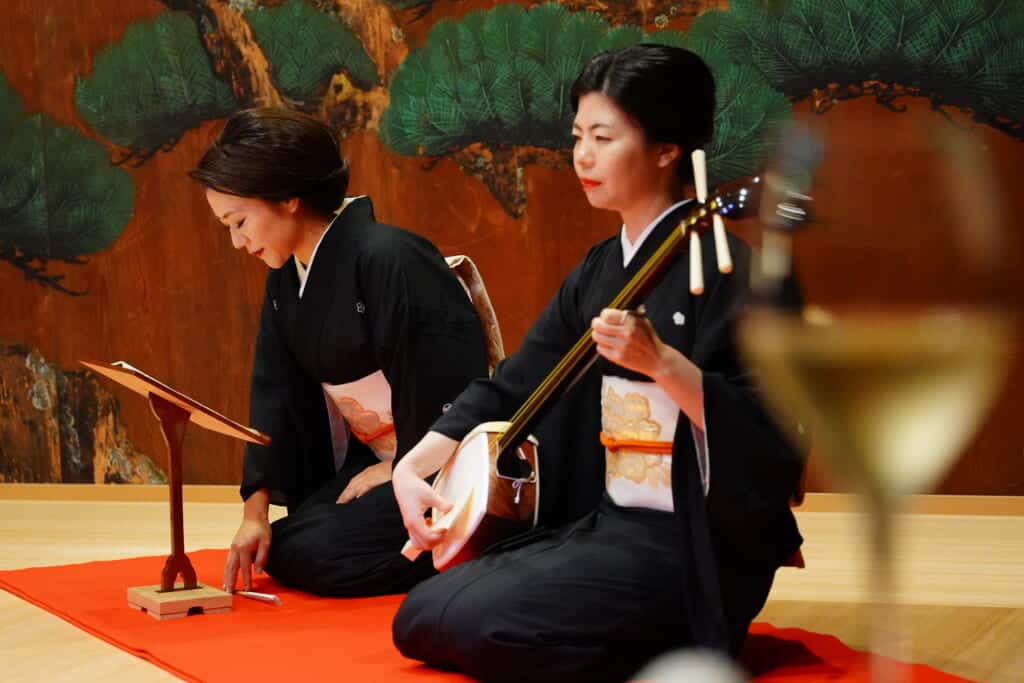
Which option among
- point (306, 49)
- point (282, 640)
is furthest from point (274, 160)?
point (306, 49)

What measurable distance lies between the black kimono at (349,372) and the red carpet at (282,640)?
114mm

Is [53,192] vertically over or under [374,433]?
over

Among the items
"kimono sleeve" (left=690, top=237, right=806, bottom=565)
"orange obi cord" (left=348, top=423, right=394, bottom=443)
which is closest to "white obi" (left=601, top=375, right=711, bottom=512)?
"kimono sleeve" (left=690, top=237, right=806, bottom=565)

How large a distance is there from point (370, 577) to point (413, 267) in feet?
2.64

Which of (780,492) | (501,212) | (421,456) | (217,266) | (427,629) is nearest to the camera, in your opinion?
(780,492)

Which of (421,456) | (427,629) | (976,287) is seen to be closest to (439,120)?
(421,456)

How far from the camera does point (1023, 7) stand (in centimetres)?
437

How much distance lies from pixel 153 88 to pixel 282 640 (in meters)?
3.33

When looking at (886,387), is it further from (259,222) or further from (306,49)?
(306,49)

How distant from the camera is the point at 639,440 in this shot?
245 cm

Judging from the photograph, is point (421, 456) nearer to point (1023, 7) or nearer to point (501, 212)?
point (501, 212)

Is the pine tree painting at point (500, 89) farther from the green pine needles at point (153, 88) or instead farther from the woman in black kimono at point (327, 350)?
the woman in black kimono at point (327, 350)

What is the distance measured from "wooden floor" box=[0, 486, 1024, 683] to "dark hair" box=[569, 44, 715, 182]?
2.70 ft

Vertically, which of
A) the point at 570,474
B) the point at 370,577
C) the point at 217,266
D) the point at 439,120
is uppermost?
the point at 439,120
